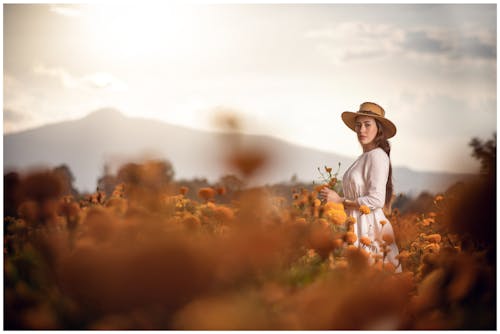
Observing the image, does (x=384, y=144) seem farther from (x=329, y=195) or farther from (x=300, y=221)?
(x=300, y=221)

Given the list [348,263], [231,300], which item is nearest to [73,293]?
[231,300]

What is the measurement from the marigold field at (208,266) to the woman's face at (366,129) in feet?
1.66

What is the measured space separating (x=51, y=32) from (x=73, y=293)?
4.53 ft

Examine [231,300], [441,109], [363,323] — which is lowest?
[363,323]

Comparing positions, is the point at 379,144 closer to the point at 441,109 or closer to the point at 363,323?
the point at 441,109

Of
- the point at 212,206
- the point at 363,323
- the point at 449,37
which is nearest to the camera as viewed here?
the point at 363,323

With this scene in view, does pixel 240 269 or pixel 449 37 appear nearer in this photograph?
pixel 240 269

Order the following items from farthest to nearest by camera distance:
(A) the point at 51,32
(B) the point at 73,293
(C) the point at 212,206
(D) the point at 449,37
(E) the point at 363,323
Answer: (D) the point at 449,37 < (A) the point at 51,32 < (C) the point at 212,206 < (E) the point at 363,323 < (B) the point at 73,293

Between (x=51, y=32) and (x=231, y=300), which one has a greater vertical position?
(x=51, y=32)

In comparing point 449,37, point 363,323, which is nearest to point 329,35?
point 449,37

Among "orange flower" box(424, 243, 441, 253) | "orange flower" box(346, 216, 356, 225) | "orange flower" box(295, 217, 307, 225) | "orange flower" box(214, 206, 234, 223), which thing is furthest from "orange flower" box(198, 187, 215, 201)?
"orange flower" box(424, 243, 441, 253)

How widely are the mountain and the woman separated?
0.39m

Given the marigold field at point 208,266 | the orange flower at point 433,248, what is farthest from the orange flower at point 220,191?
the orange flower at point 433,248

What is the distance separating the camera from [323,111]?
2.99 m
